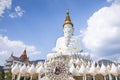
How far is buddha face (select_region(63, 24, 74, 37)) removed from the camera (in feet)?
141

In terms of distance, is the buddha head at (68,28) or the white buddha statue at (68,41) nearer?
the white buddha statue at (68,41)

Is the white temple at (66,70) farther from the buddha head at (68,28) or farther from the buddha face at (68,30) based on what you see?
the buddha head at (68,28)

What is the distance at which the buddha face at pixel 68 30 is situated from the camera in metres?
43.0

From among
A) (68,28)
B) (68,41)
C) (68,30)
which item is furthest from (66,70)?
(68,28)

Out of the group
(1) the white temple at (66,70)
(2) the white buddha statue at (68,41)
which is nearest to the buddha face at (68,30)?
(2) the white buddha statue at (68,41)

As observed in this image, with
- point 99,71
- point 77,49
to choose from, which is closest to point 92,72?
point 99,71

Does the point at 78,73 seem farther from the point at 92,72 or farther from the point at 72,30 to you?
the point at 72,30

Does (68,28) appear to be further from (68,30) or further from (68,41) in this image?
(68,41)

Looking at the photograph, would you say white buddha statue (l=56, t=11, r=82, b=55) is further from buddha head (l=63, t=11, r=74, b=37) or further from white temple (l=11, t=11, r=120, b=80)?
white temple (l=11, t=11, r=120, b=80)

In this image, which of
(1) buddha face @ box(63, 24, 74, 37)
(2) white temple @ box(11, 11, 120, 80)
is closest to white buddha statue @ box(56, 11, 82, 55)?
(1) buddha face @ box(63, 24, 74, 37)

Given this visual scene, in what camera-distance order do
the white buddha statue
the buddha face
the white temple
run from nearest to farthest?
the white temple, the white buddha statue, the buddha face

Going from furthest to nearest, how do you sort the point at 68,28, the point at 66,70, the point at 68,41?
1. the point at 68,28
2. the point at 68,41
3. the point at 66,70

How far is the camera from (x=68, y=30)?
43.3 meters

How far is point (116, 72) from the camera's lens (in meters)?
25.1
